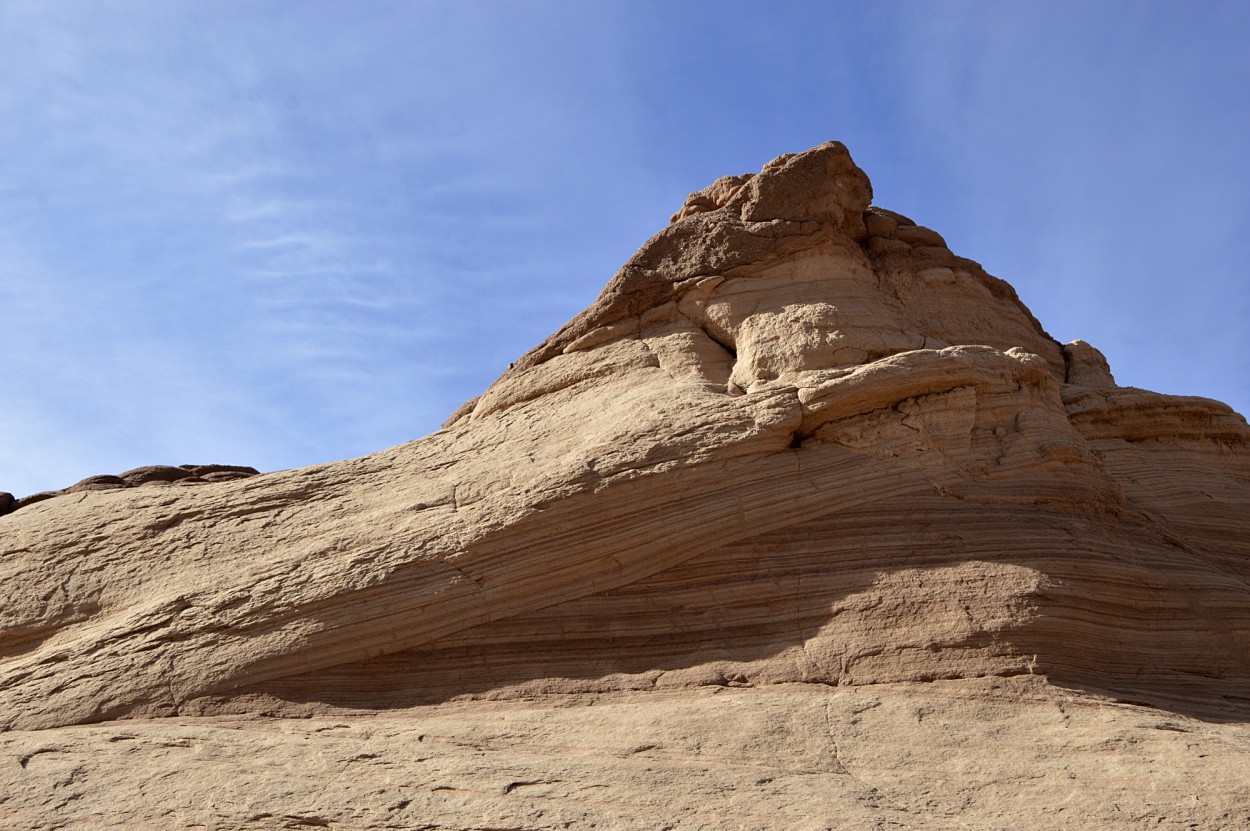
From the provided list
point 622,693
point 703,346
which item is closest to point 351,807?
point 622,693

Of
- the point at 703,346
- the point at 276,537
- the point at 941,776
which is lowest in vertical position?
the point at 941,776

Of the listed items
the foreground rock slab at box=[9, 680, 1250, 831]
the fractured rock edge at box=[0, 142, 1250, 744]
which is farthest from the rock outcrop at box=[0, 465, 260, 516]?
the foreground rock slab at box=[9, 680, 1250, 831]

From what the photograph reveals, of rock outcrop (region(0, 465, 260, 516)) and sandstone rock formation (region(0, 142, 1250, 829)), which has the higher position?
rock outcrop (region(0, 465, 260, 516))

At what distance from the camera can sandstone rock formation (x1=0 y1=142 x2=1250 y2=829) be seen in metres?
7.88

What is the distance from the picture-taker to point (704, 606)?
10203 millimetres

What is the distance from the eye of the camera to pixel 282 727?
366 inches

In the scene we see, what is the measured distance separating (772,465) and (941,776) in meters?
3.61

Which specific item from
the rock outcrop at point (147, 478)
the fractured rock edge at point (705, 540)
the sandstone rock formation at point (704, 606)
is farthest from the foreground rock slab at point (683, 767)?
the rock outcrop at point (147, 478)

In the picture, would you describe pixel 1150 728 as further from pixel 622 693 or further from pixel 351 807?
pixel 351 807

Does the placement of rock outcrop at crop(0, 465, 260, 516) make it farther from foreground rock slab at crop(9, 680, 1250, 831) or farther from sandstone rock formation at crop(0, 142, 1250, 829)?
foreground rock slab at crop(9, 680, 1250, 831)

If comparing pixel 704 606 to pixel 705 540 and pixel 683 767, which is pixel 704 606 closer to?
pixel 705 540

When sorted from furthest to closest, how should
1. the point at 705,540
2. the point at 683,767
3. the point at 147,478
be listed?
the point at 147,478
the point at 705,540
the point at 683,767

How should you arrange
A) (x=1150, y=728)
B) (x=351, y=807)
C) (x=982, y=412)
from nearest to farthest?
(x=351, y=807), (x=1150, y=728), (x=982, y=412)

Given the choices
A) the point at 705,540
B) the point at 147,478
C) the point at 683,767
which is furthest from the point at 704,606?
the point at 147,478
